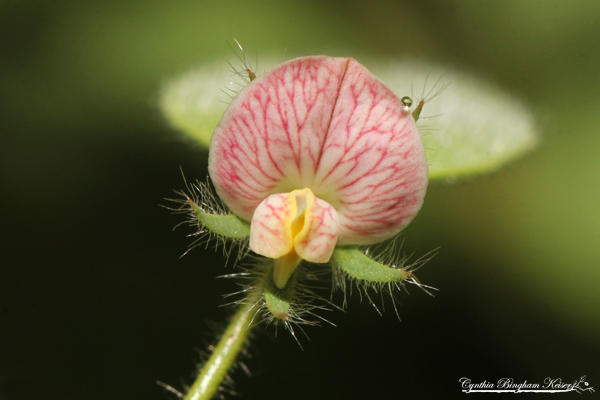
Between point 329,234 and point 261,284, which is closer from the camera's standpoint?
point 329,234

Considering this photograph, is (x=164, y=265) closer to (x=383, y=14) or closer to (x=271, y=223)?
(x=271, y=223)

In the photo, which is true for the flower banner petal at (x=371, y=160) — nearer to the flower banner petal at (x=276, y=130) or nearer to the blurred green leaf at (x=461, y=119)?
the flower banner petal at (x=276, y=130)

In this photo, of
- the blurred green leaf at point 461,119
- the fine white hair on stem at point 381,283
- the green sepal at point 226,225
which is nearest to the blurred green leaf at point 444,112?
the blurred green leaf at point 461,119

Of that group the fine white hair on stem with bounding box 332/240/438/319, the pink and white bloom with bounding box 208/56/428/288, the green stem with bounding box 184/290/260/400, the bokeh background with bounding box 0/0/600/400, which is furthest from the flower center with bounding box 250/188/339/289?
the bokeh background with bounding box 0/0/600/400

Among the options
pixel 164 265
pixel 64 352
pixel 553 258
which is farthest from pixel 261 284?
pixel 553 258

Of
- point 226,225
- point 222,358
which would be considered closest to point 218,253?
point 222,358

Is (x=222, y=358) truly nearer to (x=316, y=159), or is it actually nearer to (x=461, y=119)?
(x=316, y=159)

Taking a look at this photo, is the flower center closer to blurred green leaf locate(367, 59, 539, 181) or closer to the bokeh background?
blurred green leaf locate(367, 59, 539, 181)
